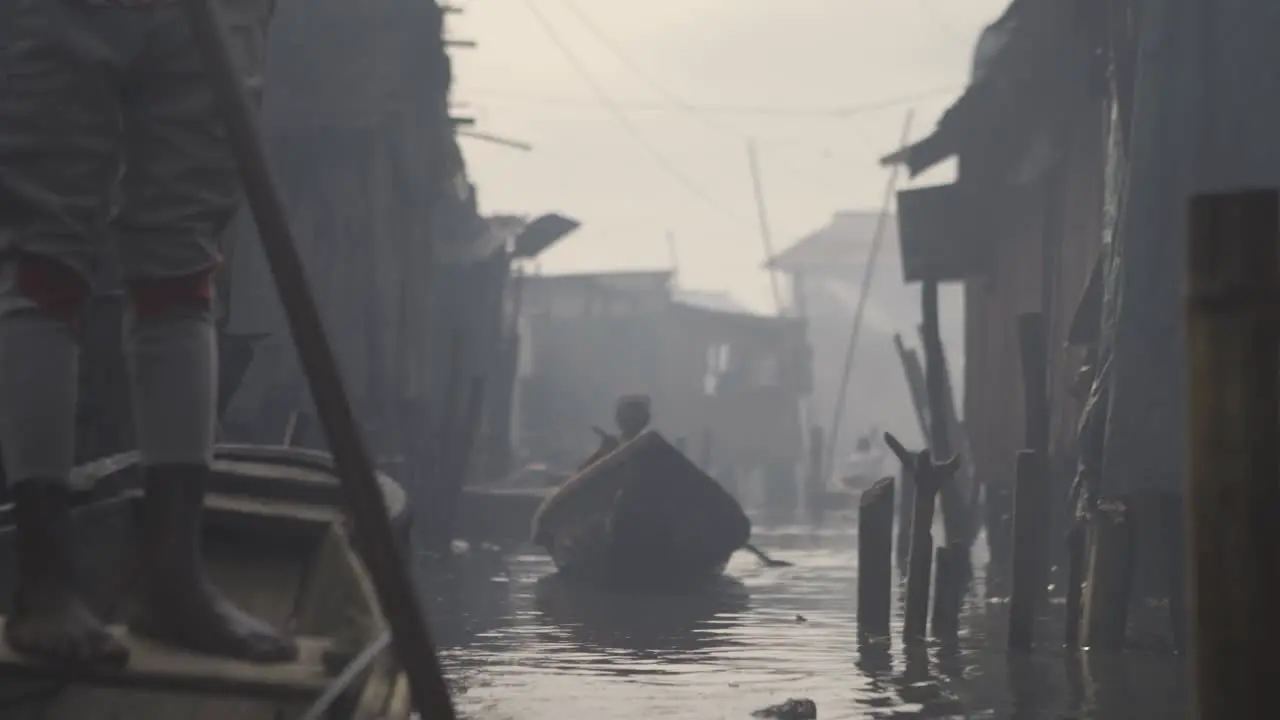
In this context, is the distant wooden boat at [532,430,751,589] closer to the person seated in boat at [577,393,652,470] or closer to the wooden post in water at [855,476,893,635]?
the person seated in boat at [577,393,652,470]

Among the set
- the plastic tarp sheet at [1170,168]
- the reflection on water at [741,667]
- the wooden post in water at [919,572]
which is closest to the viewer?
the reflection on water at [741,667]

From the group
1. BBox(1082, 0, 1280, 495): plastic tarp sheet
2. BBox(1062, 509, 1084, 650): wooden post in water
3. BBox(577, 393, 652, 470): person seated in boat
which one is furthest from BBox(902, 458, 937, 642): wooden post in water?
BBox(577, 393, 652, 470): person seated in boat

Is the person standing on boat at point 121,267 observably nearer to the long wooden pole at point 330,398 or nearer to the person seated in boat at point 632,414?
the long wooden pole at point 330,398

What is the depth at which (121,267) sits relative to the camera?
2.91 m

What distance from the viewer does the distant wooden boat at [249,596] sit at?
2744mm

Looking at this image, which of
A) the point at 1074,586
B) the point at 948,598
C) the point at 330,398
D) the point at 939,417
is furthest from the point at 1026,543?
the point at 330,398

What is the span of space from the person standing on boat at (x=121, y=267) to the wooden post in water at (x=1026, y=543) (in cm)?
578

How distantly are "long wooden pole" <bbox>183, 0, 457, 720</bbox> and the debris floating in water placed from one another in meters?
3.81

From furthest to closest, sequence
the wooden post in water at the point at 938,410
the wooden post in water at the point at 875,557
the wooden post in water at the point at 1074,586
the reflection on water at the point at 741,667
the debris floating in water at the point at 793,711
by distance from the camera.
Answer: the wooden post in water at the point at 938,410 → the wooden post in water at the point at 875,557 → the wooden post in water at the point at 1074,586 → the reflection on water at the point at 741,667 → the debris floating in water at the point at 793,711

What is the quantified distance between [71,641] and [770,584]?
11.7 m

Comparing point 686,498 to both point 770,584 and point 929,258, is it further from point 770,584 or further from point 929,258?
point 929,258

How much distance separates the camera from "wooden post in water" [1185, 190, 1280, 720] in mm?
2660

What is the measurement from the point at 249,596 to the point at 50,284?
5.78ft

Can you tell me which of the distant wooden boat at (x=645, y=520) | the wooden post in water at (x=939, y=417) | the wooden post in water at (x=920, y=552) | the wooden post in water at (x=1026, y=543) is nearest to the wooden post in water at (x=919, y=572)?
the wooden post in water at (x=920, y=552)
